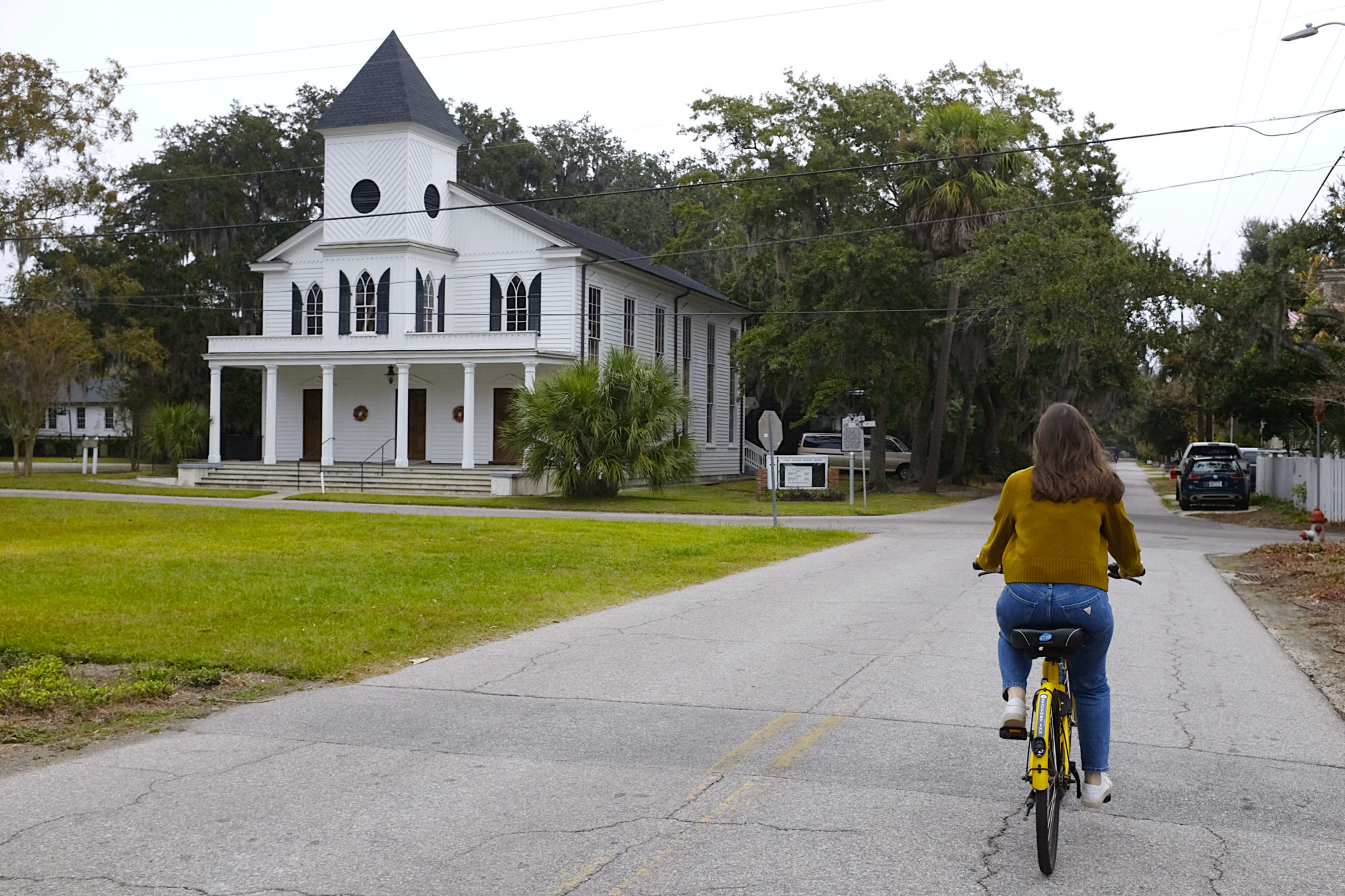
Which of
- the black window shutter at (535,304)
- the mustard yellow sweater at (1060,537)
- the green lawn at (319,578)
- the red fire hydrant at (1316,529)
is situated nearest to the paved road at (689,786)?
the mustard yellow sweater at (1060,537)

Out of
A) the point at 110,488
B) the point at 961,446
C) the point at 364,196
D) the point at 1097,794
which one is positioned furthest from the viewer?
the point at 961,446

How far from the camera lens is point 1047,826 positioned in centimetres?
492

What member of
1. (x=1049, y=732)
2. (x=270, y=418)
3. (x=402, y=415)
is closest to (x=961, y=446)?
(x=402, y=415)

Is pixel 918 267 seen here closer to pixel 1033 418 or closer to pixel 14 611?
pixel 1033 418

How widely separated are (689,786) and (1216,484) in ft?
109

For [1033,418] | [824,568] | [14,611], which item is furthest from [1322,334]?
[1033,418]

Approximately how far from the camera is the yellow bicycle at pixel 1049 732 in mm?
4922

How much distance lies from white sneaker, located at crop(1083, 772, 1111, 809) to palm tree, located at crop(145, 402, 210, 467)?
43688 mm

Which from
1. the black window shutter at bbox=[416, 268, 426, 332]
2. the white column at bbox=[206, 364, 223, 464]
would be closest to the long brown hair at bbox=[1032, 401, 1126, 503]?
the black window shutter at bbox=[416, 268, 426, 332]

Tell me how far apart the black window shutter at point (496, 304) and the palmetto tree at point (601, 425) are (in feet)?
26.6

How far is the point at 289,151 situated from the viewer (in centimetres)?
5772

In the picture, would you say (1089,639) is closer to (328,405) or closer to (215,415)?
(328,405)

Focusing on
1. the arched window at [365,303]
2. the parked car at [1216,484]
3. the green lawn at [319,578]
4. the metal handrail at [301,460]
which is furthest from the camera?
the arched window at [365,303]

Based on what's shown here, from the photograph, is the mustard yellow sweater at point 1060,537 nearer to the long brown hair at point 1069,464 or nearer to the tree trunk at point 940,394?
the long brown hair at point 1069,464
